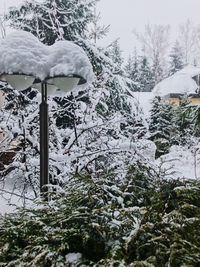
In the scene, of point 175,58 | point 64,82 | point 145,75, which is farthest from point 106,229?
point 175,58

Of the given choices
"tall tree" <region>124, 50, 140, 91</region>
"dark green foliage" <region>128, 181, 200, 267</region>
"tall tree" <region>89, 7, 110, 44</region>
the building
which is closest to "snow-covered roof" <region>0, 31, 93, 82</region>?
"dark green foliage" <region>128, 181, 200, 267</region>

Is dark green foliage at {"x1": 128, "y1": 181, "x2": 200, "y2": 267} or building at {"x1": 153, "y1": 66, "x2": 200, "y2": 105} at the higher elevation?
building at {"x1": 153, "y1": 66, "x2": 200, "y2": 105}

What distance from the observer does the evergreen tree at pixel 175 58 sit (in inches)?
1678

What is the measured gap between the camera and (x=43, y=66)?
12.5 ft

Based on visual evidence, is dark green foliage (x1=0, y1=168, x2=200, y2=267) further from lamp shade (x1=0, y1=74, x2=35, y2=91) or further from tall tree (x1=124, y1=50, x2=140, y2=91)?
tall tree (x1=124, y1=50, x2=140, y2=91)

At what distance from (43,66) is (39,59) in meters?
0.09

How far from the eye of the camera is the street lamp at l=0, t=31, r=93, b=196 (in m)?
3.73

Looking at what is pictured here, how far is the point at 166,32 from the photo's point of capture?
40625 millimetres

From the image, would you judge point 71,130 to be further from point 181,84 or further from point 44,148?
point 181,84

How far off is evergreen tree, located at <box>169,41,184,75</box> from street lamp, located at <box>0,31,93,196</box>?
130 feet

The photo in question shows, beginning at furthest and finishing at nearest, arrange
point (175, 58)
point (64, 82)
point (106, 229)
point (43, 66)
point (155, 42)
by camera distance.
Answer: point (175, 58) → point (155, 42) → point (64, 82) → point (43, 66) → point (106, 229)

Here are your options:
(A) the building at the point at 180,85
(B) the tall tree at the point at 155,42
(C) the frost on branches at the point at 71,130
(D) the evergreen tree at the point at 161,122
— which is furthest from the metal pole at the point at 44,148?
(B) the tall tree at the point at 155,42

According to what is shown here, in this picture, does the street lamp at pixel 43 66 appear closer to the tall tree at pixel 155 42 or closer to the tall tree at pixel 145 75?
the tall tree at pixel 145 75

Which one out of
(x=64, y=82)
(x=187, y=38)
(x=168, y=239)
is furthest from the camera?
(x=187, y=38)
